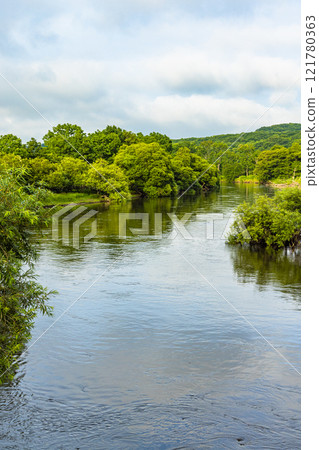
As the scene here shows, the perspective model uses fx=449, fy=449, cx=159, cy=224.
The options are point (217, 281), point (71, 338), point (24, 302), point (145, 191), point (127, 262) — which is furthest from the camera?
point (145, 191)

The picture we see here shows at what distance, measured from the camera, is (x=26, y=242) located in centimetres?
1023

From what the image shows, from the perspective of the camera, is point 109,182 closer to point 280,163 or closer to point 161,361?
point 161,361

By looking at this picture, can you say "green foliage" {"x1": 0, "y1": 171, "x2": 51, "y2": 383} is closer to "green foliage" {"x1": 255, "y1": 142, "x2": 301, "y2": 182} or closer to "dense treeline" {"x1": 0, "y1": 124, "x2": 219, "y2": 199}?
"dense treeline" {"x1": 0, "y1": 124, "x2": 219, "y2": 199}

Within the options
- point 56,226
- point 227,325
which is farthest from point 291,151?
point 227,325


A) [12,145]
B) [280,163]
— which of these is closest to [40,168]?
[12,145]

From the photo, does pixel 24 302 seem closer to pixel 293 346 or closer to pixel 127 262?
pixel 293 346

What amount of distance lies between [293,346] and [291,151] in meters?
113

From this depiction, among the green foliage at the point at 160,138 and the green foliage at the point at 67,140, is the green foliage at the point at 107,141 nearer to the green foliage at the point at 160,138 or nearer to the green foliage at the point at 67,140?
the green foliage at the point at 67,140

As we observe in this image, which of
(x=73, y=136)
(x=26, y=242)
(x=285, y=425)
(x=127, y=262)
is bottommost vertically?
(x=285, y=425)

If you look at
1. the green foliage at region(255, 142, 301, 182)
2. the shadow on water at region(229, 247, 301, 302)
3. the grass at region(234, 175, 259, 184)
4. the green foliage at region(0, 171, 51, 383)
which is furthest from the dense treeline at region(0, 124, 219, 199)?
the green foliage at region(0, 171, 51, 383)

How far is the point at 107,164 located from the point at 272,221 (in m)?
53.0

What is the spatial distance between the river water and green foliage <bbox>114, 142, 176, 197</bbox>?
5238 centimetres

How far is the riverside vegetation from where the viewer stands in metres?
9.65

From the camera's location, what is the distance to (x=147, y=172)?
3098 inches
